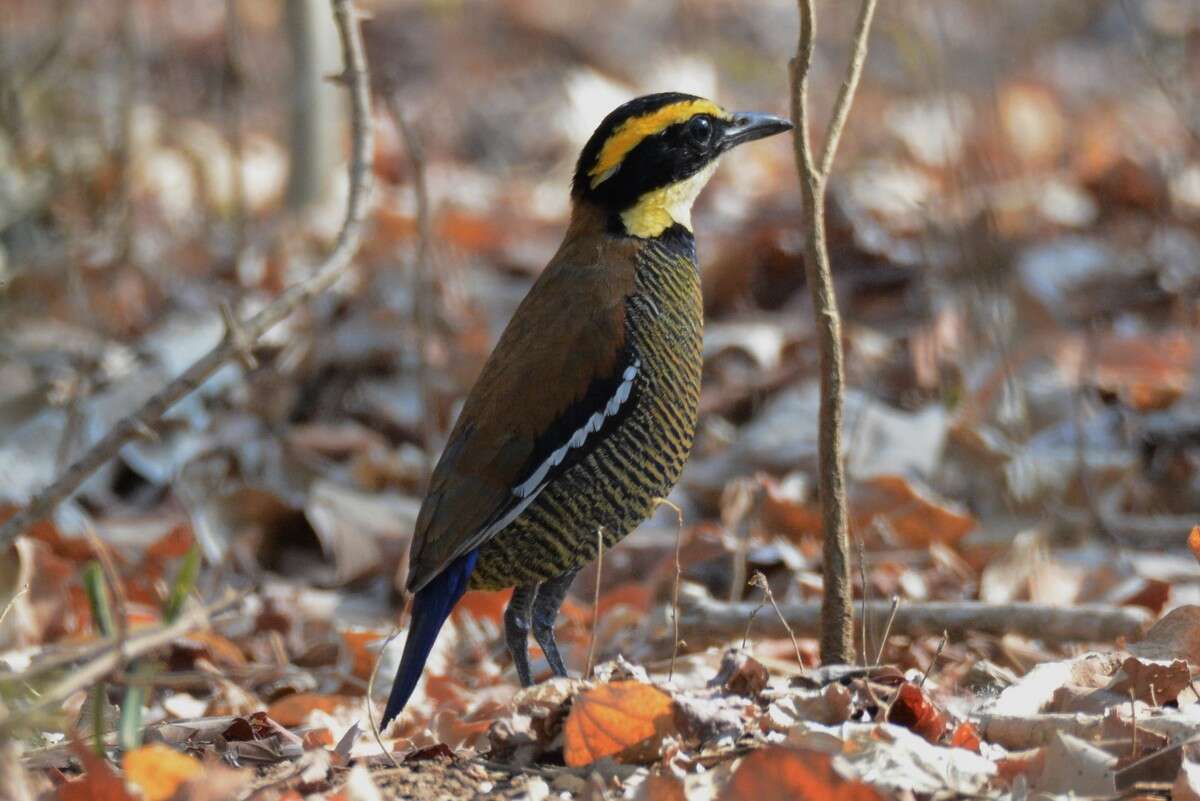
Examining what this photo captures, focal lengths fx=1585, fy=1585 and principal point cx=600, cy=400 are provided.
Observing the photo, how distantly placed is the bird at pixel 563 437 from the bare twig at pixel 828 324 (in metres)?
0.50

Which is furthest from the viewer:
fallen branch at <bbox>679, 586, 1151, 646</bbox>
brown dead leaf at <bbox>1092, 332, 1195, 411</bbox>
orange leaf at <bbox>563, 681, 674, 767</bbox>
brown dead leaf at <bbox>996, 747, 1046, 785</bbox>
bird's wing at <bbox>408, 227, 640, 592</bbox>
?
brown dead leaf at <bbox>1092, 332, 1195, 411</bbox>

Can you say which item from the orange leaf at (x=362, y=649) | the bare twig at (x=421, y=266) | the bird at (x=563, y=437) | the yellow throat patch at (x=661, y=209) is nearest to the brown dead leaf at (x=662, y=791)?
the bird at (x=563, y=437)

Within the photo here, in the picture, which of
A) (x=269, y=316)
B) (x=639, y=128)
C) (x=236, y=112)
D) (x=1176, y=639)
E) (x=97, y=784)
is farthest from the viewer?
(x=236, y=112)

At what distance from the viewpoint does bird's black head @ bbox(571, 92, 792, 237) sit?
169 inches

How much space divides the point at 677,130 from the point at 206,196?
4.30 m

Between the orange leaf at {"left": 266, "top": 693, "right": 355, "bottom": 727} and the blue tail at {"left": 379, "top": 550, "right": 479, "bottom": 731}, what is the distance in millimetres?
376

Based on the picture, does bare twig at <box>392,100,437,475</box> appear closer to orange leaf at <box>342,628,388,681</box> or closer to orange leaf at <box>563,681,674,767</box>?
orange leaf at <box>342,628,388,681</box>

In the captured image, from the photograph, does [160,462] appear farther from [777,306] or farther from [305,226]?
[777,306]

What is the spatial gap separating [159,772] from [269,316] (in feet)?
3.99

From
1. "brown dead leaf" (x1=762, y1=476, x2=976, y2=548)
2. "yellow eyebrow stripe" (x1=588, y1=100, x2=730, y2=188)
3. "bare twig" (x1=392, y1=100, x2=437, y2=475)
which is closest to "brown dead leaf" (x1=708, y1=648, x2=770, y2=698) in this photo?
"yellow eyebrow stripe" (x1=588, y1=100, x2=730, y2=188)

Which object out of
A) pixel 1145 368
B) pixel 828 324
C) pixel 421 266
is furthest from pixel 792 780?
pixel 1145 368

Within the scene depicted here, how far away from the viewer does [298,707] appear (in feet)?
13.6

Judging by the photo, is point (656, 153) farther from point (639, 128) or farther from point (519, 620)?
point (519, 620)

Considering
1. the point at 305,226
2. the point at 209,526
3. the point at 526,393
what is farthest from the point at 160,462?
the point at 526,393
